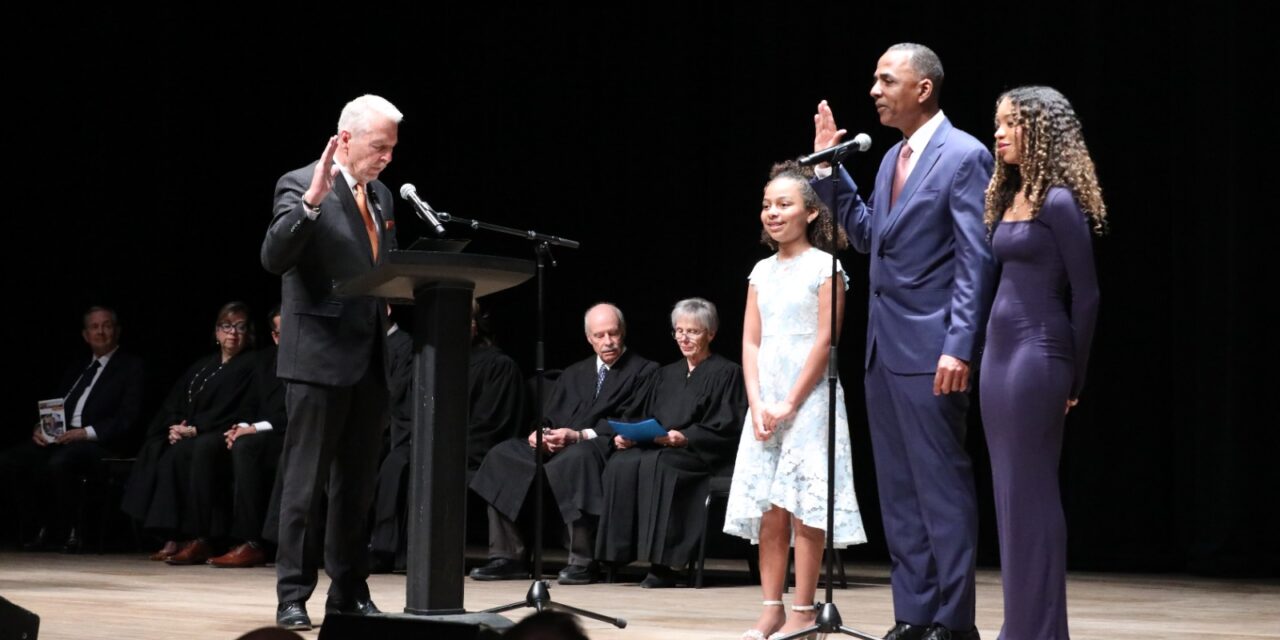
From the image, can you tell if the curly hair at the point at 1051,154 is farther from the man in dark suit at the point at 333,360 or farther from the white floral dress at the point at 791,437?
the man in dark suit at the point at 333,360

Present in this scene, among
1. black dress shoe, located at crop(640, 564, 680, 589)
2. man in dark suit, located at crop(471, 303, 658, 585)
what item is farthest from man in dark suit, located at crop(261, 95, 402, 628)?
man in dark suit, located at crop(471, 303, 658, 585)

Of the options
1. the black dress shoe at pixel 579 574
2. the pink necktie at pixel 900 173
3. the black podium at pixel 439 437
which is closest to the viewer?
the black podium at pixel 439 437

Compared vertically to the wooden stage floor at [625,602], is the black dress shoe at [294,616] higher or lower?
higher

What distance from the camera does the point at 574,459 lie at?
7.09 meters

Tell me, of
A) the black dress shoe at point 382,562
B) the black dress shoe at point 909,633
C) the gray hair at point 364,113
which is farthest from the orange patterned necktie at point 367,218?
the black dress shoe at point 382,562

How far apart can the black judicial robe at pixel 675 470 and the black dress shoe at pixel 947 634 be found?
290 cm

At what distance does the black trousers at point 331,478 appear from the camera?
443 centimetres

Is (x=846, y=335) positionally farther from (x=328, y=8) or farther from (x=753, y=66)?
(x=328, y=8)

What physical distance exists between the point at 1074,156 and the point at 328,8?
257 inches

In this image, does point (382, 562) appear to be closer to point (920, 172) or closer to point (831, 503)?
point (831, 503)

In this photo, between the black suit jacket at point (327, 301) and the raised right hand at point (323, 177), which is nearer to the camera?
the raised right hand at point (323, 177)

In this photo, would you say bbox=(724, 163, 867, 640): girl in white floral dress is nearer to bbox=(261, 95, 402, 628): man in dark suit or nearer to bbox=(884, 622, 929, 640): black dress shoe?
bbox=(884, 622, 929, 640): black dress shoe

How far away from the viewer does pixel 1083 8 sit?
726 centimetres

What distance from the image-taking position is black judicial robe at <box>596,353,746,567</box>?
6.73 metres
